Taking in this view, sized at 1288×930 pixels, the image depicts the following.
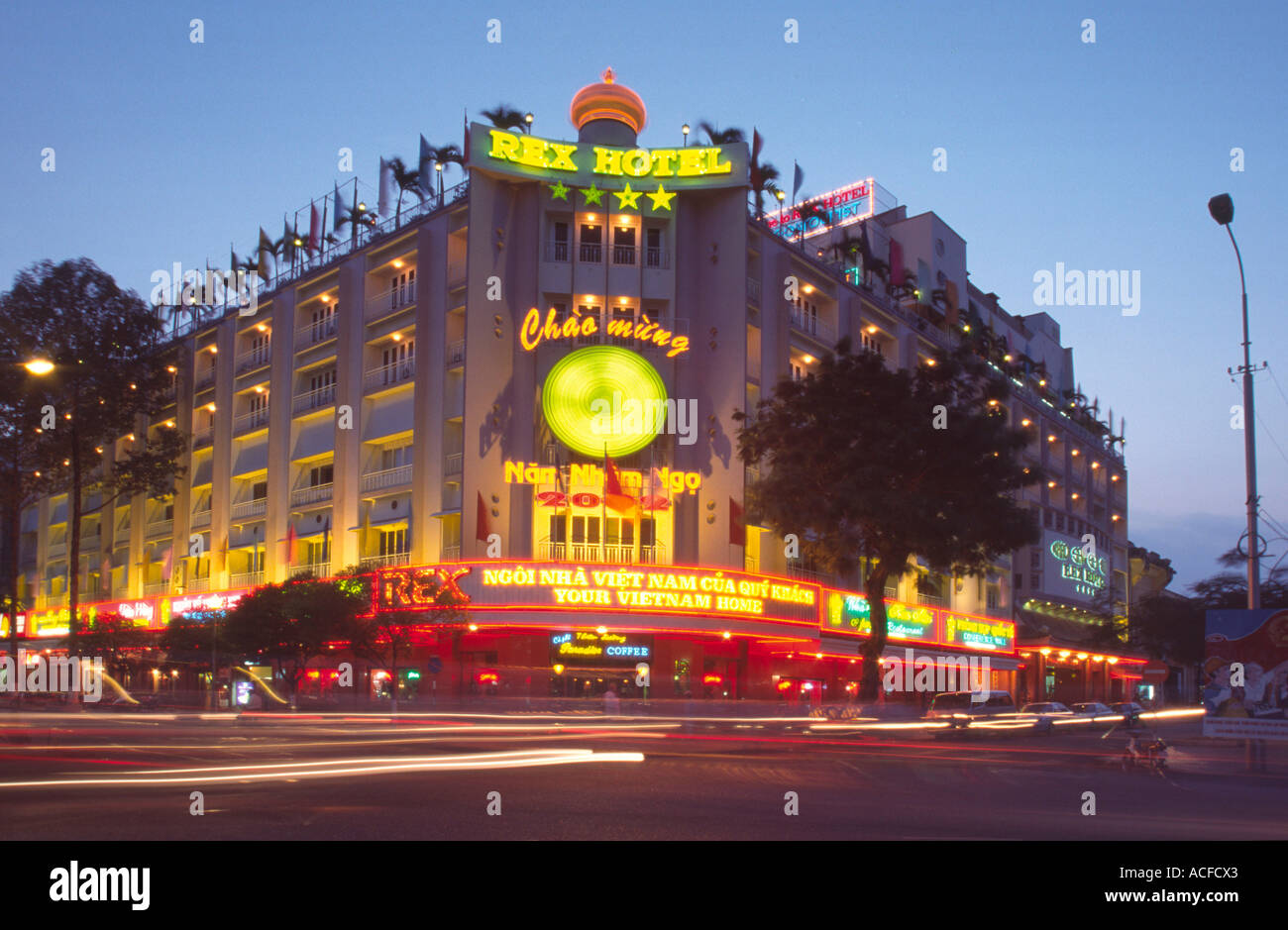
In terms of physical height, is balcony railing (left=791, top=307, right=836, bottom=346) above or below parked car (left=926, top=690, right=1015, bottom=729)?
above

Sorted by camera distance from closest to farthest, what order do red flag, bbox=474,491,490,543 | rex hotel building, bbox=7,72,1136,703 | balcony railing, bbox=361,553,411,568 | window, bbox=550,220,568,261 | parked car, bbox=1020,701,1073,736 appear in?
parked car, bbox=1020,701,1073,736, red flag, bbox=474,491,490,543, rex hotel building, bbox=7,72,1136,703, window, bbox=550,220,568,261, balcony railing, bbox=361,553,411,568

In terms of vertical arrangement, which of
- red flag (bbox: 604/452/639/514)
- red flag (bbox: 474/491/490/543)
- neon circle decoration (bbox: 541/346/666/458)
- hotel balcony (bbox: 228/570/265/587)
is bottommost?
hotel balcony (bbox: 228/570/265/587)

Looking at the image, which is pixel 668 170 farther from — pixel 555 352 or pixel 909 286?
pixel 909 286

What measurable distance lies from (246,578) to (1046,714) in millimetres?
38000

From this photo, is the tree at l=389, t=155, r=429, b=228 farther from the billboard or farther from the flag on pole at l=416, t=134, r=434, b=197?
the billboard

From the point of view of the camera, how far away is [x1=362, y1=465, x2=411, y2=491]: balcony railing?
46188mm

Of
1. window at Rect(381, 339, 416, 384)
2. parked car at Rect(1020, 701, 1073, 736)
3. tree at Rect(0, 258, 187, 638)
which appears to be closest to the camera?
parked car at Rect(1020, 701, 1073, 736)

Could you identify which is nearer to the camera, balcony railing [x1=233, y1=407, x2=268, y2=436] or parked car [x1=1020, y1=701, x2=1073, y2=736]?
parked car [x1=1020, y1=701, x2=1073, y2=736]

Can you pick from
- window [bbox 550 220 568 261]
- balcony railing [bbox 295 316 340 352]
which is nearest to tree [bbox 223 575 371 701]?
balcony railing [bbox 295 316 340 352]

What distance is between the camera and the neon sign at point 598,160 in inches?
1726

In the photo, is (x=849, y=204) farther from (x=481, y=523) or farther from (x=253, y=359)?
(x=481, y=523)

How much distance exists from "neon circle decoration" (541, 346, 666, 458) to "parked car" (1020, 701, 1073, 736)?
1690 cm

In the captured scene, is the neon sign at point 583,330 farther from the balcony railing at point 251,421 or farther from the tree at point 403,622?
the balcony railing at point 251,421

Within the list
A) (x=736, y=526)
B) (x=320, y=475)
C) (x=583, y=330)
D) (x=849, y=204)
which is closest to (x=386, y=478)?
(x=320, y=475)
